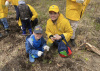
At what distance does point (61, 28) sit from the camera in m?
2.73

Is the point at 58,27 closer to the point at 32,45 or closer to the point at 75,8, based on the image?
the point at 75,8

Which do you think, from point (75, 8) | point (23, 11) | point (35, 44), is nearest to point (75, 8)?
point (75, 8)

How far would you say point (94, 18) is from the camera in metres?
4.61

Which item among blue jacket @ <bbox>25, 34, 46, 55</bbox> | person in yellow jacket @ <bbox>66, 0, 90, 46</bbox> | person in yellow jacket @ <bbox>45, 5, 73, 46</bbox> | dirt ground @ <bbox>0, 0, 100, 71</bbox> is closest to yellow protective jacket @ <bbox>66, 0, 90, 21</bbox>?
person in yellow jacket @ <bbox>66, 0, 90, 46</bbox>

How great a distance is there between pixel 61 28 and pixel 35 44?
96 cm

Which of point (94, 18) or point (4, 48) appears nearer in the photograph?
point (4, 48)

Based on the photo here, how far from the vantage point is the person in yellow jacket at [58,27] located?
8.38 ft

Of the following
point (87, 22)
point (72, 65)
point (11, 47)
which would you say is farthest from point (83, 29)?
point (11, 47)

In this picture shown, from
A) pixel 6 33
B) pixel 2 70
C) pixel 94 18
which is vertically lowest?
pixel 2 70

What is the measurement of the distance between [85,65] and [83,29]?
198 cm

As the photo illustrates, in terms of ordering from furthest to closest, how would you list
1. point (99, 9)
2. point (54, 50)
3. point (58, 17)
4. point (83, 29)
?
point (99, 9), point (83, 29), point (54, 50), point (58, 17)

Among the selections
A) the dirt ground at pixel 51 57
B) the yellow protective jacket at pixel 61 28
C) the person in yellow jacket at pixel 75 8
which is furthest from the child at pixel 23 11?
the person in yellow jacket at pixel 75 8

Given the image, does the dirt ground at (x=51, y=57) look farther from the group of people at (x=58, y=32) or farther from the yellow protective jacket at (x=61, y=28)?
the yellow protective jacket at (x=61, y=28)

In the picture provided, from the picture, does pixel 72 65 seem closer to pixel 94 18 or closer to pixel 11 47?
pixel 11 47
